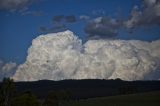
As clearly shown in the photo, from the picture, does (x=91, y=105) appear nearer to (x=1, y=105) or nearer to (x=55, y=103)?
(x=55, y=103)

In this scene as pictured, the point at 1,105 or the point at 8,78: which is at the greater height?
the point at 8,78

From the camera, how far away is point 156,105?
474 feet

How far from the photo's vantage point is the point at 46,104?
161 meters

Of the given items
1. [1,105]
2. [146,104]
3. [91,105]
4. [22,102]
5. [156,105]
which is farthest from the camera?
[91,105]

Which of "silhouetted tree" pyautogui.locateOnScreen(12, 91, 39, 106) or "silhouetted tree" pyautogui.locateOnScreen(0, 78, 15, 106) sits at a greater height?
"silhouetted tree" pyautogui.locateOnScreen(0, 78, 15, 106)

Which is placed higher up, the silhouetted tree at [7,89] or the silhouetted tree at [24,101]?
the silhouetted tree at [7,89]

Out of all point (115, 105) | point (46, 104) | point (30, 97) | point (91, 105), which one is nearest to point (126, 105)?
point (115, 105)

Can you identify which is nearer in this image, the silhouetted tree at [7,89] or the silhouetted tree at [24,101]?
the silhouetted tree at [24,101]

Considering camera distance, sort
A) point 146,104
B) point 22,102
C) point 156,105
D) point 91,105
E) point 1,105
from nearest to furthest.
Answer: point 1,105
point 22,102
point 156,105
point 146,104
point 91,105

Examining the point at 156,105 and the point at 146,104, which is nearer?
the point at 156,105

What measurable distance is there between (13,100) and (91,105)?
6248cm

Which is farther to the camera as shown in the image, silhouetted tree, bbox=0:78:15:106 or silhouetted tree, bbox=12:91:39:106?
silhouetted tree, bbox=0:78:15:106

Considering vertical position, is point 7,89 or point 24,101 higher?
point 7,89

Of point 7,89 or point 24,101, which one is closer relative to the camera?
point 24,101
